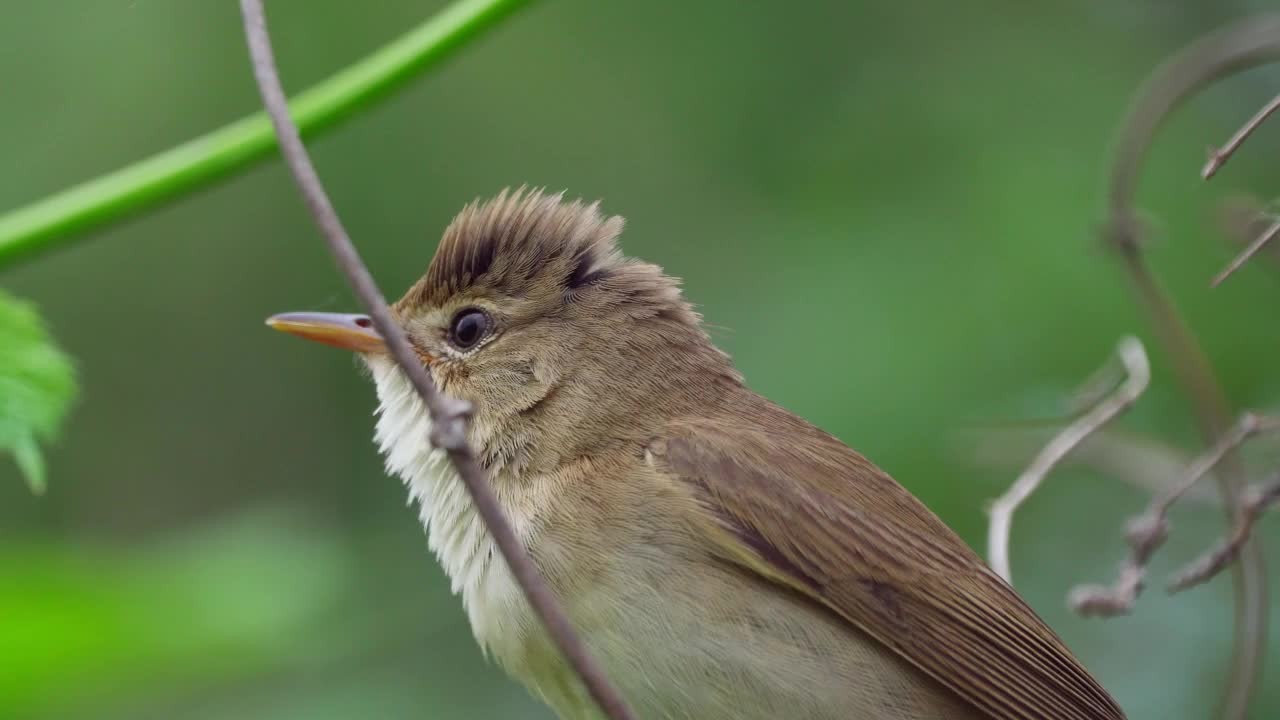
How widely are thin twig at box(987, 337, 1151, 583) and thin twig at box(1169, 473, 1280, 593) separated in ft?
1.08

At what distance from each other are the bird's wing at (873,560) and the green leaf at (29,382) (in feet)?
4.33

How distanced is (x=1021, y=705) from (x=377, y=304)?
1931 mm

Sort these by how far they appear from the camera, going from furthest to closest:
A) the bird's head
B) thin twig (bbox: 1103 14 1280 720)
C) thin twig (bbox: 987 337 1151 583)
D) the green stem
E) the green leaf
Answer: the bird's head, thin twig (bbox: 1103 14 1280 720), thin twig (bbox: 987 337 1151 583), the green stem, the green leaf

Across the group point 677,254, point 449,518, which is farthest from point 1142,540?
point 677,254

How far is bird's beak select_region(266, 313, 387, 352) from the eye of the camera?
3463mm

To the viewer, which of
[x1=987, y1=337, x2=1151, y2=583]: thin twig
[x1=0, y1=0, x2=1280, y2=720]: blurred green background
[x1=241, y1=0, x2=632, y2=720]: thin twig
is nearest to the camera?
[x1=241, y1=0, x2=632, y2=720]: thin twig

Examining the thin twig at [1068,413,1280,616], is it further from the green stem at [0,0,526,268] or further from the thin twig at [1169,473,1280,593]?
the green stem at [0,0,526,268]

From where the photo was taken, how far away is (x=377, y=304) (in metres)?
1.84

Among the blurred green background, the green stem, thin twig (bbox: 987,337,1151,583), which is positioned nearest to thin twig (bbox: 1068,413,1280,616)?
thin twig (bbox: 987,337,1151,583)

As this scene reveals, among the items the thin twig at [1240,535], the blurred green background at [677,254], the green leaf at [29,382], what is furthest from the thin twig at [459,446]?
the thin twig at [1240,535]

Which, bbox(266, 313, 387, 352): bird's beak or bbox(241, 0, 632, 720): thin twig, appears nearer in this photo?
bbox(241, 0, 632, 720): thin twig

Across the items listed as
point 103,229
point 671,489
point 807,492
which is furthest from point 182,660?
point 807,492

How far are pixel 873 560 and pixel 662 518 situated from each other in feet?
1.60

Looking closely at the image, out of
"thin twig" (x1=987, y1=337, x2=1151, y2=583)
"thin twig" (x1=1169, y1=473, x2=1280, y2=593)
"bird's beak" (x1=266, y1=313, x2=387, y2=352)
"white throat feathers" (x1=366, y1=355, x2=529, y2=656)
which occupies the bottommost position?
"thin twig" (x1=1169, y1=473, x2=1280, y2=593)
